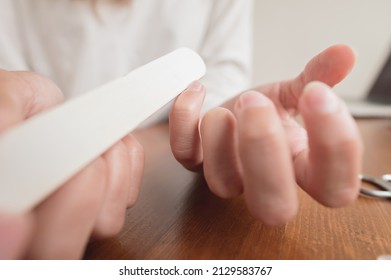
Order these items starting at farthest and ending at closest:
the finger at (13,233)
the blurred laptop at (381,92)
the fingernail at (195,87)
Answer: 1. the blurred laptop at (381,92)
2. the fingernail at (195,87)
3. the finger at (13,233)

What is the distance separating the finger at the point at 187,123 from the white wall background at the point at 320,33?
730 mm

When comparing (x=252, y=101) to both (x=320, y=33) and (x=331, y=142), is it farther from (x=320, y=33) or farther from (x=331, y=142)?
(x=320, y=33)

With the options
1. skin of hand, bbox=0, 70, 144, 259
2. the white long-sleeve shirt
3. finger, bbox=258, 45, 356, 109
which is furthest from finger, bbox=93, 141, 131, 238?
the white long-sleeve shirt

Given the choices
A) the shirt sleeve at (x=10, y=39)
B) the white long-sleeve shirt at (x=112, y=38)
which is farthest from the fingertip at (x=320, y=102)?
the shirt sleeve at (x=10, y=39)

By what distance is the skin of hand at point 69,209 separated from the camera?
0.09m

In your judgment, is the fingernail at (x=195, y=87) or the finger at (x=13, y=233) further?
the fingernail at (x=195, y=87)

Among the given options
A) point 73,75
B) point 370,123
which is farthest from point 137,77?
point 370,123

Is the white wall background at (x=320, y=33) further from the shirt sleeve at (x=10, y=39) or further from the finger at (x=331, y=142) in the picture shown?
the finger at (x=331, y=142)

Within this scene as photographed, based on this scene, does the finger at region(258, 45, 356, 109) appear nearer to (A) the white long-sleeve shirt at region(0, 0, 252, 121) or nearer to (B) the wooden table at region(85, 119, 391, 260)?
(B) the wooden table at region(85, 119, 391, 260)

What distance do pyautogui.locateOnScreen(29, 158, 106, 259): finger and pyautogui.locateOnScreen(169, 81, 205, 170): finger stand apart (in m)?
0.07

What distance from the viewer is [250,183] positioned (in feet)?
0.46

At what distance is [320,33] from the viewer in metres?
0.84

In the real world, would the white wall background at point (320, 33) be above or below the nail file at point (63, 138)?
below

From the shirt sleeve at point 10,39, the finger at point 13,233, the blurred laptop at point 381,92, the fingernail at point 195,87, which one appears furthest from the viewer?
the blurred laptop at point 381,92
